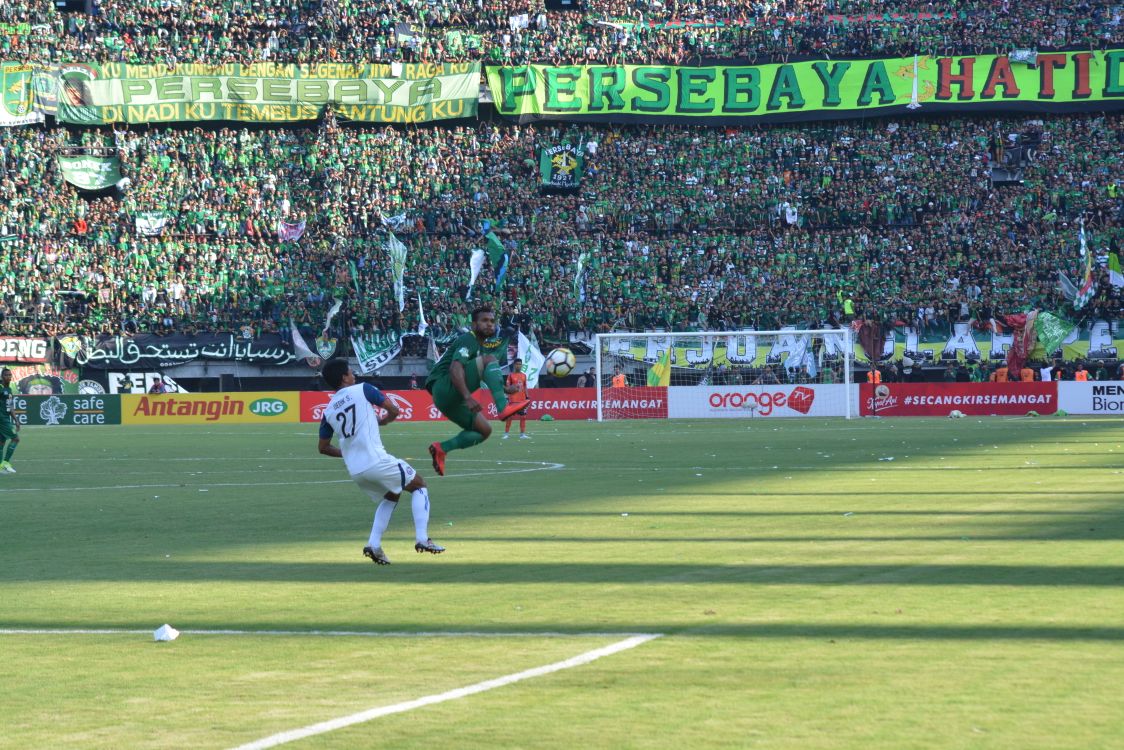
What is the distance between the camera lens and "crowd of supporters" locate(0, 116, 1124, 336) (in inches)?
2351

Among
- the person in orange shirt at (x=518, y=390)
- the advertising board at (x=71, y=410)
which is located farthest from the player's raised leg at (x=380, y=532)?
the advertising board at (x=71, y=410)

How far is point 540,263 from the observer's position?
62.4 meters

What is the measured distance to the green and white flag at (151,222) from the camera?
2598 inches

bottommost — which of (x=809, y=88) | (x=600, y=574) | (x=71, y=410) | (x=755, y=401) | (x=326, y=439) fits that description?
(x=71, y=410)

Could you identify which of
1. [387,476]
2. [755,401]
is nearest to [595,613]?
[387,476]

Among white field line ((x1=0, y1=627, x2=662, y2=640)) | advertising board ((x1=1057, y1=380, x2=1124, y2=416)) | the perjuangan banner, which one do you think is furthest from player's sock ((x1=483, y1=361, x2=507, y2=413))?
the perjuangan banner

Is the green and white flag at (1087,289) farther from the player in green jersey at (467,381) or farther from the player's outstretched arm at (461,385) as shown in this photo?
the player's outstretched arm at (461,385)

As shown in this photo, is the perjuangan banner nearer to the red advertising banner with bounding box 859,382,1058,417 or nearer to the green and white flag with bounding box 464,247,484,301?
the green and white flag with bounding box 464,247,484,301

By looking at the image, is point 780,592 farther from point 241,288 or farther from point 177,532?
point 241,288

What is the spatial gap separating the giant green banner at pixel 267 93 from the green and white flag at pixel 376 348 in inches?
523

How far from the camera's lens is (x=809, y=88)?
67062mm

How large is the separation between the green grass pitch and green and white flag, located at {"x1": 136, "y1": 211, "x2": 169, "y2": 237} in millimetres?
43356

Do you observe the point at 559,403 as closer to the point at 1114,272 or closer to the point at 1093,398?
the point at 1093,398

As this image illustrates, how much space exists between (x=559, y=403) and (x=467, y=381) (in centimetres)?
3974
